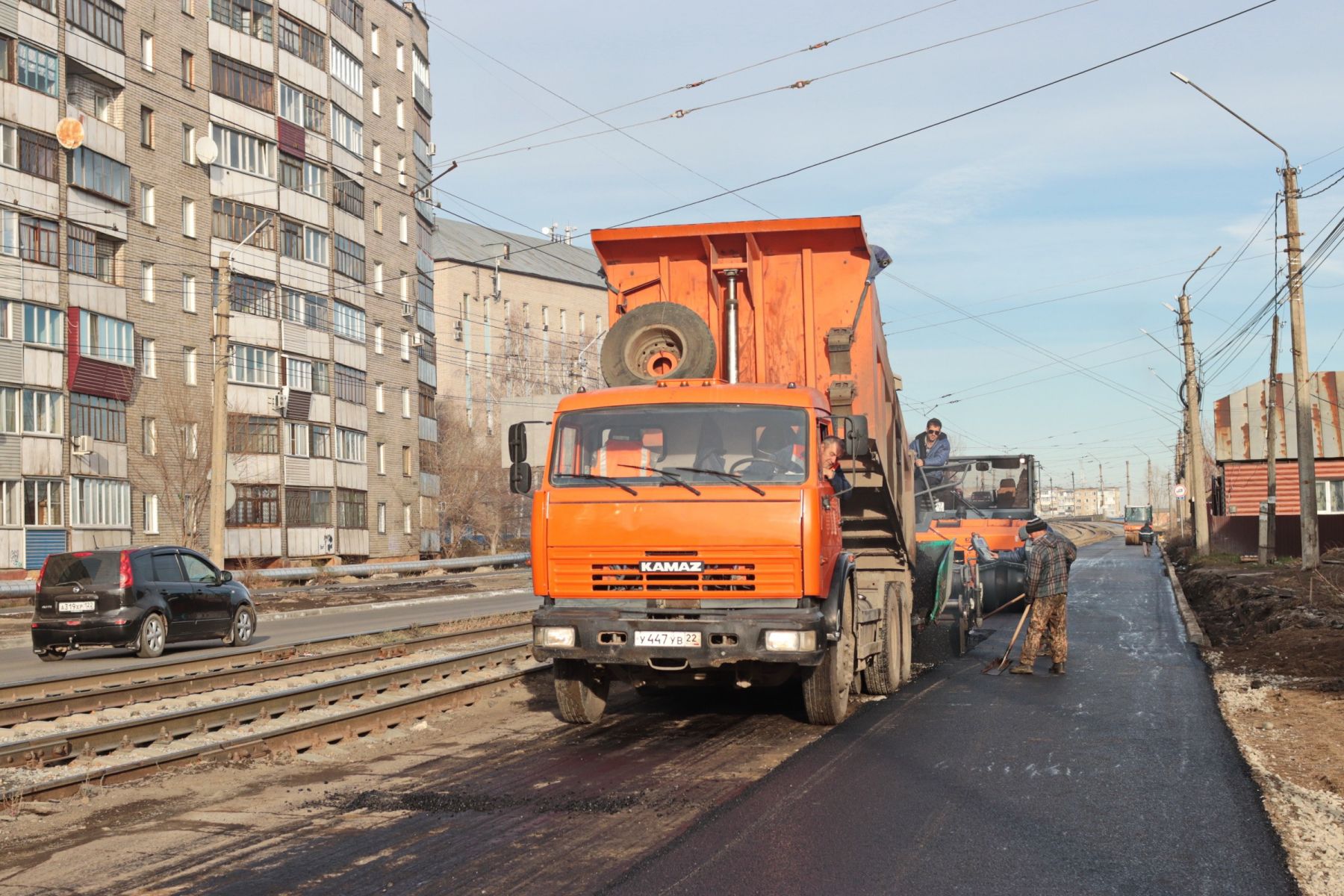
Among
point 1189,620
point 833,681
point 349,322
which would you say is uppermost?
point 349,322

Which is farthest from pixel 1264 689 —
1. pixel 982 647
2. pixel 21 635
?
pixel 21 635

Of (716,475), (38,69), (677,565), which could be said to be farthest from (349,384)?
(677,565)

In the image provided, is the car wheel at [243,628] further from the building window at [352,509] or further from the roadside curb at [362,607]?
the building window at [352,509]

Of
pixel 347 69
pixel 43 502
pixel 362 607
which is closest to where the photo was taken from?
pixel 362 607

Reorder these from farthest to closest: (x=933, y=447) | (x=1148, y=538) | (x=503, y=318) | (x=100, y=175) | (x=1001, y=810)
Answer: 1. (x=503, y=318)
2. (x=1148, y=538)
3. (x=100, y=175)
4. (x=933, y=447)
5. (x=1001, y=810)

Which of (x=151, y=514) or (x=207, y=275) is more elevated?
(x=207, y=275)

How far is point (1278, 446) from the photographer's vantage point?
5138cm

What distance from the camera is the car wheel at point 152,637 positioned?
1852cm

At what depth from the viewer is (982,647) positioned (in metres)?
18.4

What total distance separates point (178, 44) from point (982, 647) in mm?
38190

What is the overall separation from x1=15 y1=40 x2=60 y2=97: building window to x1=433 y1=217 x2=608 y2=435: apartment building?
4421cm

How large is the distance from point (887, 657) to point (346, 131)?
47229 millimetres

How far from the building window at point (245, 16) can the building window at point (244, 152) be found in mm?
3788

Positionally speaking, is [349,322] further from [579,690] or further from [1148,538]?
[579,690]
